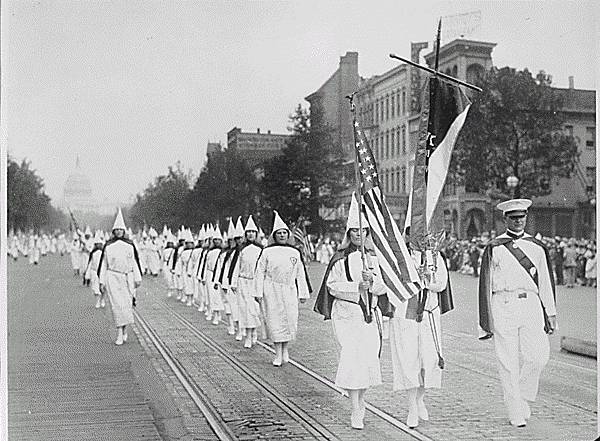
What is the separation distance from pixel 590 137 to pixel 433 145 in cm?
114

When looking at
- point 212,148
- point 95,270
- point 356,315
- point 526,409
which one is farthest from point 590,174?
point 95,270

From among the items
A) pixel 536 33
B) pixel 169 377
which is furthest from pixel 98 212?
pixel 536 33

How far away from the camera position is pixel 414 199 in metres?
5.55

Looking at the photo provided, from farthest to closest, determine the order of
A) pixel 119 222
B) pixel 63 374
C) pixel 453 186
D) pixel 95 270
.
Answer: pixel 95 270 < pixel 119 222 < pixel 453 186 < pixel 63 374

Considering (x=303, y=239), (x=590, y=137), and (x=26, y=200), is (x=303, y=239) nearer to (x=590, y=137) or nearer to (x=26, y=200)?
(x=26, y=200)

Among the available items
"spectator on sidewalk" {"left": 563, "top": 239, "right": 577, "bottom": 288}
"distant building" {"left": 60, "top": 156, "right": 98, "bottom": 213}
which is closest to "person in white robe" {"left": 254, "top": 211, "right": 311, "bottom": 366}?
"distant building" {"left": 60, "top": 156, "right": 98, "bottom": 213}

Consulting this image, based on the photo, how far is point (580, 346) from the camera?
20.2 feet

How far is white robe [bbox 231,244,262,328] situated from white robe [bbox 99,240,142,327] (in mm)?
767

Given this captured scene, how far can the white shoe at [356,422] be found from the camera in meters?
5.44

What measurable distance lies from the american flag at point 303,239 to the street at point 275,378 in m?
0.09

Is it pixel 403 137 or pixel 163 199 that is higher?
pixel 403 137

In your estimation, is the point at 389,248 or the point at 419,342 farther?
the point at 419,342

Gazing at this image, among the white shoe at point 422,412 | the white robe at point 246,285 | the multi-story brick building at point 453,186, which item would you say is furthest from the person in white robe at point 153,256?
the white shoe at point 422,412

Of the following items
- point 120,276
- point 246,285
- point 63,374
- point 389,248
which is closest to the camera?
point 389,248
